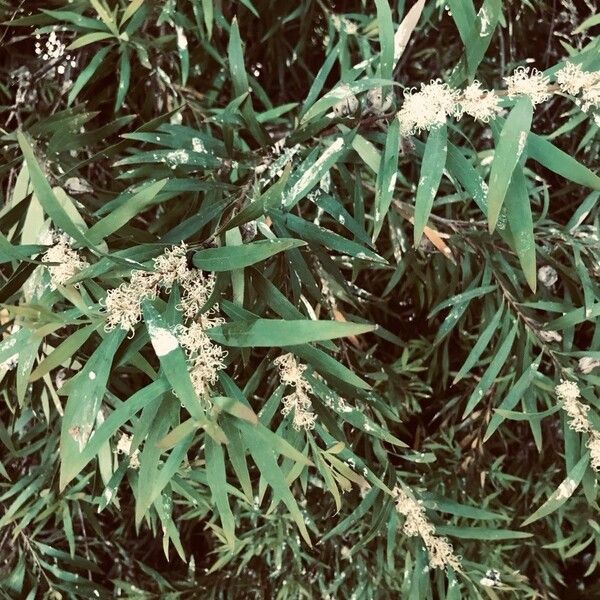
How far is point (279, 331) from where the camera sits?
0.57 m

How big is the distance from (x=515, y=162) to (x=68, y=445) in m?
0.57

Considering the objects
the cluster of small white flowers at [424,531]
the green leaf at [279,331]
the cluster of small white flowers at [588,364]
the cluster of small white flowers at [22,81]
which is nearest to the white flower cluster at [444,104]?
the green leaf at [279,331]

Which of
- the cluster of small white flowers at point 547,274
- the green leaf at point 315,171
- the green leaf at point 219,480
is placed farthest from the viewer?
the cluster of small white flowers at point 547,274

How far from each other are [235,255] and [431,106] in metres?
0.28

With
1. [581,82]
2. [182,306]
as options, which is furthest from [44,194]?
[581,82]

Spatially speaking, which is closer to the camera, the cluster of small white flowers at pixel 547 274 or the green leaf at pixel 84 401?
the green leaf at pixel 84 401

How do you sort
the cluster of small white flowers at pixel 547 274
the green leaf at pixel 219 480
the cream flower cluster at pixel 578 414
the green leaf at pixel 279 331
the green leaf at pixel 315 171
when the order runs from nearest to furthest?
1. the green leaf at pixel 279 331
2. the green leaf at pixel 219 480
3. the green leaf at pixel 315 171
4. the cream flower cluster at pixel 578 414
5. the cluster of small white flowers at pixel 547 274

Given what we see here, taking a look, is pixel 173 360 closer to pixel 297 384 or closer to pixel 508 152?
pixel 297 384

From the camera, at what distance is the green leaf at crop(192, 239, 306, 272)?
0.58m

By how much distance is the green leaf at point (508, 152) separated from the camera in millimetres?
581

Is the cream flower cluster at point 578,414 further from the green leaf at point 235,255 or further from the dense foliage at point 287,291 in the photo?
the green leaf at point 235,255

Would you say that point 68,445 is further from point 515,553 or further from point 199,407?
point 515,553

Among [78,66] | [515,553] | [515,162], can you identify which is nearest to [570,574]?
[515,553]

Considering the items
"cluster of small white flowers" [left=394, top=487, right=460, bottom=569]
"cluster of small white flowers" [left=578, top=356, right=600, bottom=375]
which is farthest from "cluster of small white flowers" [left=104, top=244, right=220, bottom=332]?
"cluster of small white flowers" [left=578, top=356, right=600, bottom=375]
